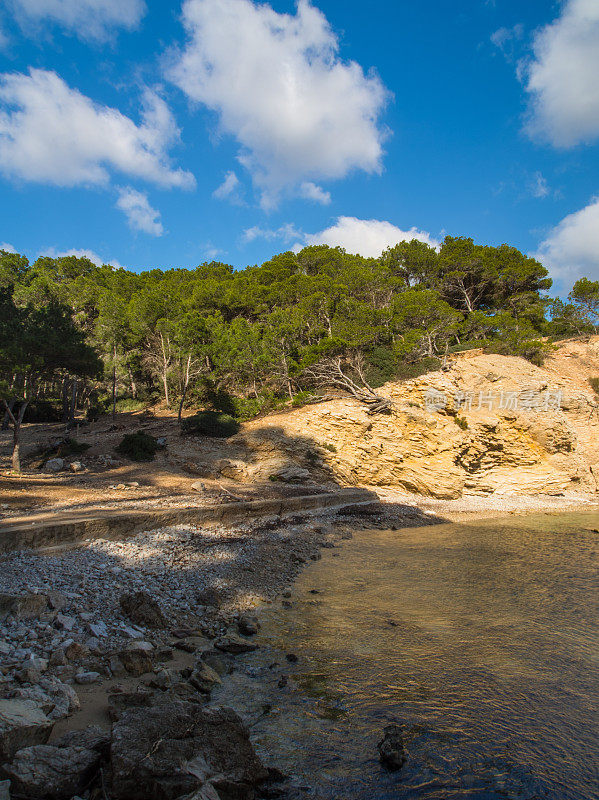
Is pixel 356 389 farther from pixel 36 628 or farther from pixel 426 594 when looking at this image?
pixel 36 628

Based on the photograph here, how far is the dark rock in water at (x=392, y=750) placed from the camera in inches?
149

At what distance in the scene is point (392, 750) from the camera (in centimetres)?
386

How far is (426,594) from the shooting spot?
28.7 feet

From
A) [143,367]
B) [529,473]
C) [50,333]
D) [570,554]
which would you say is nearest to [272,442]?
[50,333]

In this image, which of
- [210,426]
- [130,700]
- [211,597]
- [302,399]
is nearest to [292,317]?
[302,399]

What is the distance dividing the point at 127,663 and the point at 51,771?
2241 millimetres

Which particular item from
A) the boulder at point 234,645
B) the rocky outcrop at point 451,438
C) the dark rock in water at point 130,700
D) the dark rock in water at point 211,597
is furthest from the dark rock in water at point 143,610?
the rocky outcrop at point 451,438

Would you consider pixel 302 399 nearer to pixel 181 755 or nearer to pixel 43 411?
pixel 181 755

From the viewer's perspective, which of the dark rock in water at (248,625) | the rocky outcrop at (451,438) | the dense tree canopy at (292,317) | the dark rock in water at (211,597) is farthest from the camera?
the dense tree canopy at (292,317)

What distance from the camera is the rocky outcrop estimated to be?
2373 cm

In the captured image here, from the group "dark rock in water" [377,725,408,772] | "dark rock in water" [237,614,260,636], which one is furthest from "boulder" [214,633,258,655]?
"dark rock in water" [377,725,408,772]

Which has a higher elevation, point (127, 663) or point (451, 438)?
point (451, 438)

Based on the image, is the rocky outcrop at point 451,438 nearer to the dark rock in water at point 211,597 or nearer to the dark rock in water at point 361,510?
the dark rock in water at point 361,510

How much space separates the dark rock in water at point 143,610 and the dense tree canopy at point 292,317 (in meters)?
22.5
